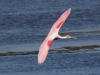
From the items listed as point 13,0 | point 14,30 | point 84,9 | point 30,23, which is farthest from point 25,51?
point 13,0

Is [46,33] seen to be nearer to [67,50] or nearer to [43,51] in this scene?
[67,50]

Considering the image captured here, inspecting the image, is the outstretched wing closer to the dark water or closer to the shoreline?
the dark water

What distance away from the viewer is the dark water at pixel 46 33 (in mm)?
14508

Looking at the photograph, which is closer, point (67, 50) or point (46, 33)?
point (67, 50)

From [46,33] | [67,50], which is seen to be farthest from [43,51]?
[46,33]

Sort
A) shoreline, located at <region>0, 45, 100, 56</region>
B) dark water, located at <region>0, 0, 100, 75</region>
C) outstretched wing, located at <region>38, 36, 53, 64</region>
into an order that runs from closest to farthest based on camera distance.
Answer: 1. outstretched wing, located at <region>38, 36, 53, 64</region>
2. dark water, located at <region>0, 0, 100, 75</region>
3. shoreline, located at <region>0, 45, 100, 56</region>

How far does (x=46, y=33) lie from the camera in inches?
728

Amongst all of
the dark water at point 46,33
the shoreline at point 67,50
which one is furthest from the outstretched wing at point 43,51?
the shoreline at point 67,50

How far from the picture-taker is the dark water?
14508 millimetres

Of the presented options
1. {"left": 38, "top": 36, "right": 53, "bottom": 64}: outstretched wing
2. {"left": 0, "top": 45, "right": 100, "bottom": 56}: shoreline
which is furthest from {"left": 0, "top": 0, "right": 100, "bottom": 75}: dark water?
{"left": 38, "top": 36, "right": 53, "bottom": 64}: outstretched wing

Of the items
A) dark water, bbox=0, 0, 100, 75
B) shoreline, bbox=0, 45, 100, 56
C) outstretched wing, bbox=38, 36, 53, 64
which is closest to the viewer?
outstretched wing, bbox=38, 36, 53, 64

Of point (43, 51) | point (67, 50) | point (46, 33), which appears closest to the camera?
point (43, 51)

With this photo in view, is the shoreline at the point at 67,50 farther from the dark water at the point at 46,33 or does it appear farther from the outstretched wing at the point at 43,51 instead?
the outstretched wing at the point at 43,51

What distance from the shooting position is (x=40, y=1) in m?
25.4
